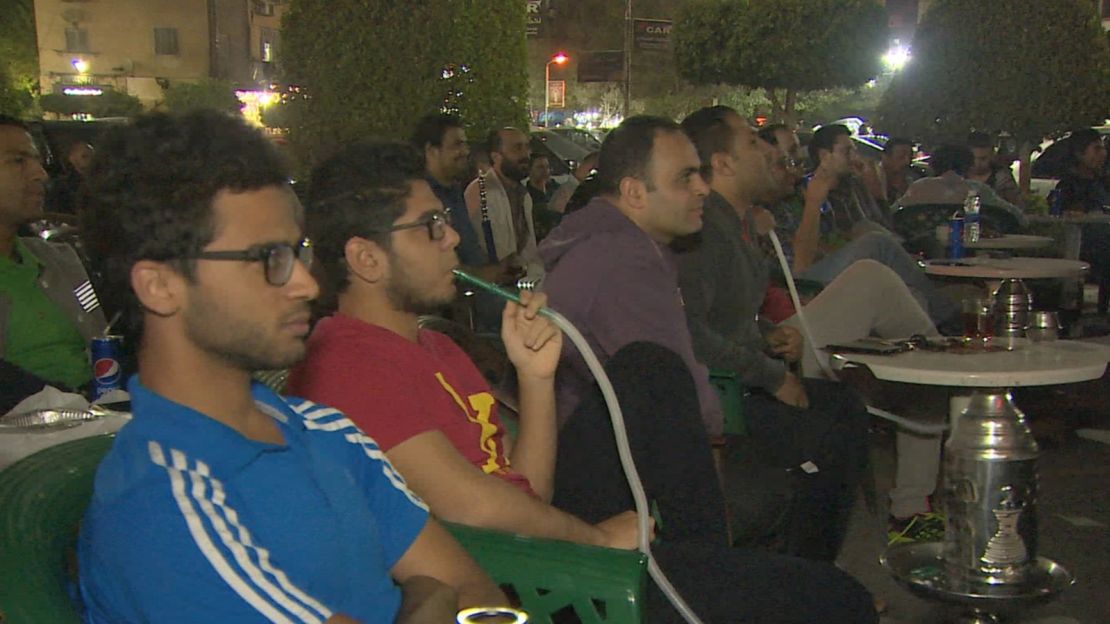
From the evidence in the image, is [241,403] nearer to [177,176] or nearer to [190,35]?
[177,176]

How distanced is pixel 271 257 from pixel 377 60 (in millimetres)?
5099

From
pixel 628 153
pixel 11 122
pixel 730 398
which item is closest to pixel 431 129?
pixel 11 122

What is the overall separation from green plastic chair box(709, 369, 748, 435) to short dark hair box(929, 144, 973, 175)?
680 centimetres

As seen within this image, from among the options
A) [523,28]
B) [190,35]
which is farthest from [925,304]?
[190,35]

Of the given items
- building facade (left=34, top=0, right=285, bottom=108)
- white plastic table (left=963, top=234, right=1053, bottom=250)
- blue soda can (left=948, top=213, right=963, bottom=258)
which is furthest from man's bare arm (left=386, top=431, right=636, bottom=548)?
building facade (left=34, top=0, right=285, bottom=108)

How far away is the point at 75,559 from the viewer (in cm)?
185

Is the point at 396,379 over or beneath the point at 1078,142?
beneath

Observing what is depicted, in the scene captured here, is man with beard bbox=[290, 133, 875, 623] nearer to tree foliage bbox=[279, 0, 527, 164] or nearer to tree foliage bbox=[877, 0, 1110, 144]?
tree foliage bbox=[279, 0, 527, 164]

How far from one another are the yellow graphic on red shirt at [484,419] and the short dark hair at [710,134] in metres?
2.59

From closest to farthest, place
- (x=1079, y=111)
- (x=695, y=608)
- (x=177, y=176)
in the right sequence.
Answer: (x=177, y=176)
(x=695, y=608)
(x=1079, y=111)

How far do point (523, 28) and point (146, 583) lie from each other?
20.7ft

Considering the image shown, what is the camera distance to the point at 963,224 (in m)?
8.22

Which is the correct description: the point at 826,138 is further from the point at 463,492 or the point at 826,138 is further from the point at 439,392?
the point at 463,492

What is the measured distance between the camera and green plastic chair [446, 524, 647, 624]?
221 centimetres
